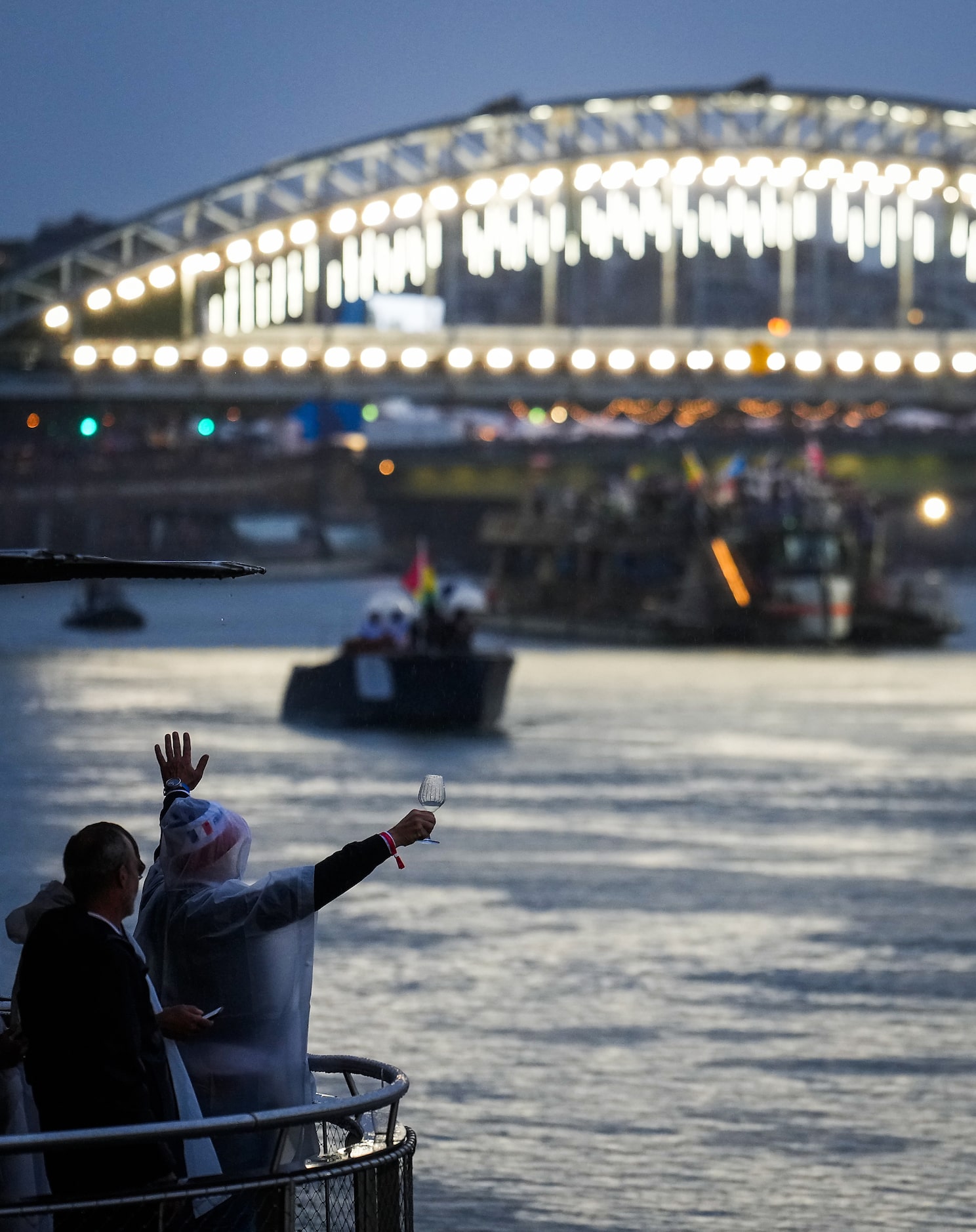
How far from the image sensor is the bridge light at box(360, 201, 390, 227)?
86.4 meters

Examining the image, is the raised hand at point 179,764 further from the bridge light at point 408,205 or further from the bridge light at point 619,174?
the bridge light at point 619,174

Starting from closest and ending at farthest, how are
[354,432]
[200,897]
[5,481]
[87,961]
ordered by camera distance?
[87,961]
[200,897]
[5,481]
[354,432]

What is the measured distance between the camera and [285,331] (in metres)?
80.9

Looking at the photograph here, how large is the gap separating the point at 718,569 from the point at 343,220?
1786 cm

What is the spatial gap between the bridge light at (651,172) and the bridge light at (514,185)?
192 cm

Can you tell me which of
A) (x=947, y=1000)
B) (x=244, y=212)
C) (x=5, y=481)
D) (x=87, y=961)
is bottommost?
(x=947, y=1000)

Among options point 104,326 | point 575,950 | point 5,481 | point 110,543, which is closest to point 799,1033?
point 575,950

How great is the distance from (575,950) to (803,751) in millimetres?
25323

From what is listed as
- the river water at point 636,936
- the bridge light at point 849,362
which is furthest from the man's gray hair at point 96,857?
the bridge light at point 849,362

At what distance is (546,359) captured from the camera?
266 ft

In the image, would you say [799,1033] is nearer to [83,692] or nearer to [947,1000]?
[947,1000]

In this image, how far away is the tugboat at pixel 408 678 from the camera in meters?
47.7

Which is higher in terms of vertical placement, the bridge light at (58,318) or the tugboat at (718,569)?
the bridge light at (58,318)

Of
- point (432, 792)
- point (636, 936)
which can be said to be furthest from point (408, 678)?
point (432, 792)
